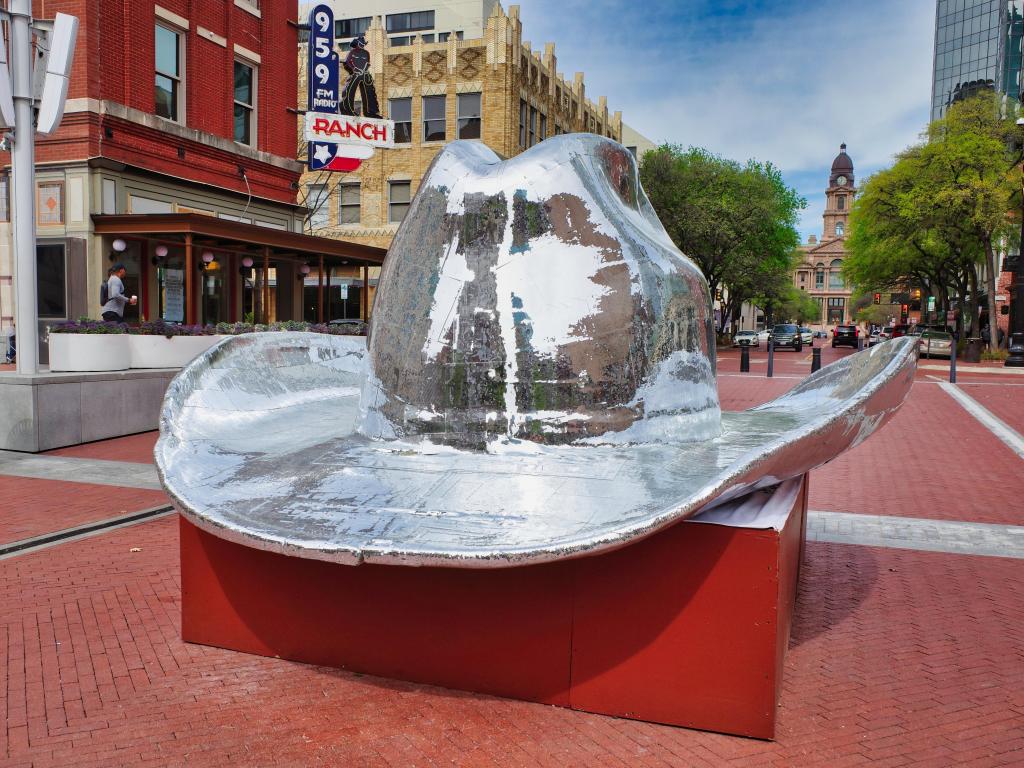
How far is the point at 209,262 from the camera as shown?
1830cm

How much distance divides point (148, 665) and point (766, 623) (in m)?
2.93

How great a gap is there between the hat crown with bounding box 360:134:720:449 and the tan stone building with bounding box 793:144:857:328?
15604 centimetres

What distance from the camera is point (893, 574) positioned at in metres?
5.59

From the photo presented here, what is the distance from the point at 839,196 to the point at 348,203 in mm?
146377

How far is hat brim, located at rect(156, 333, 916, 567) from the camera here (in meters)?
2.80

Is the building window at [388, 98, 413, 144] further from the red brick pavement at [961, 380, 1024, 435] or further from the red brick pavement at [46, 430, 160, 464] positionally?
the red brick pavement at [46, 430, 160, 464]

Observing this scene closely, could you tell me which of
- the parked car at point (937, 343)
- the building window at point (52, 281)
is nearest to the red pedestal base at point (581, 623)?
the building window at point (52, 281)

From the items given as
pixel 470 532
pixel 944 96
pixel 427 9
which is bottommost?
pixel 470 532

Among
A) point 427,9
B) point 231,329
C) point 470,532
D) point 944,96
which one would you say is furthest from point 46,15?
point 944,96

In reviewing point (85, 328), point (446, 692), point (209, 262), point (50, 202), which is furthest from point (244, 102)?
point (446, 692)

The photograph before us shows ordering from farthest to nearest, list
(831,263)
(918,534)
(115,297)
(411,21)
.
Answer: (831,263) < (411,21) < (115,297) < (918,534)

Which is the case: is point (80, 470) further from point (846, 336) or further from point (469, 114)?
point (846, 336)

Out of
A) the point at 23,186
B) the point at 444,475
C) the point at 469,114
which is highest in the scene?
the point at 469,114

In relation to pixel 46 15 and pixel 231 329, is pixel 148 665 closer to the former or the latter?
pixel 231 329
